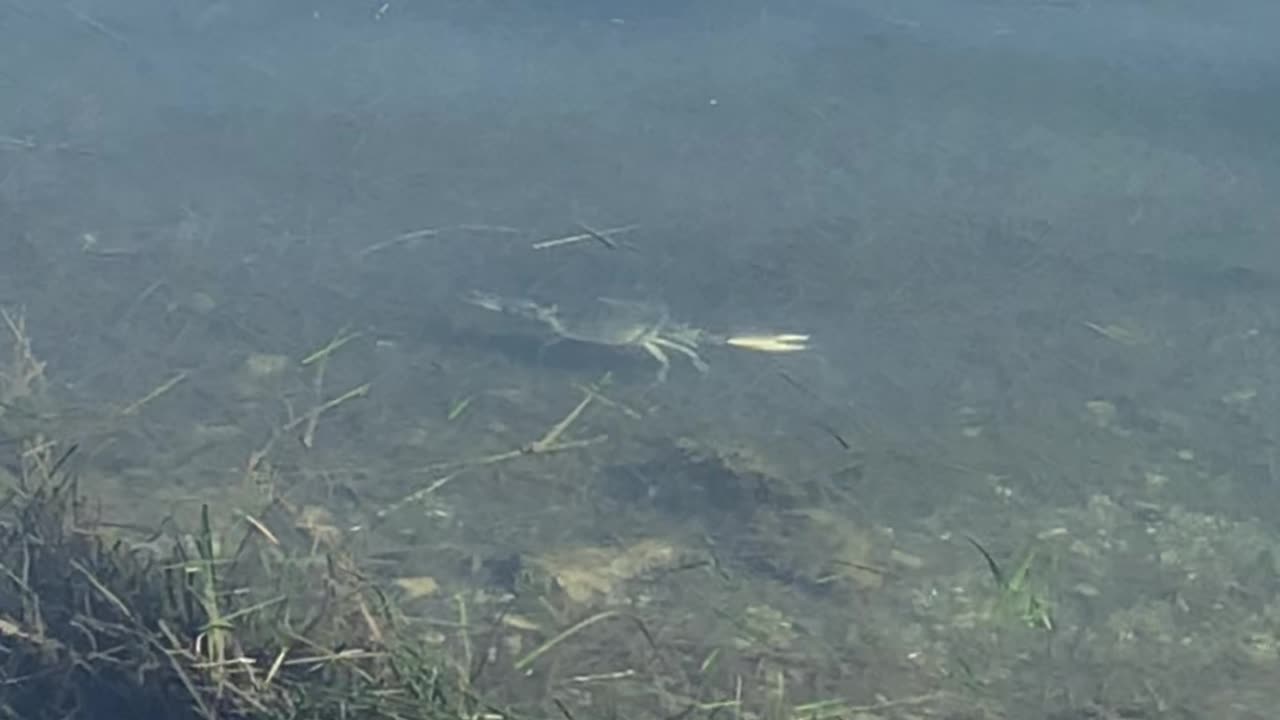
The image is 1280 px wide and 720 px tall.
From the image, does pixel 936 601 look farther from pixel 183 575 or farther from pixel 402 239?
pixel 402 239

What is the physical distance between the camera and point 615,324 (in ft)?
9.59

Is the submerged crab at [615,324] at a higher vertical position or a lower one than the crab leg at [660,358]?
lower

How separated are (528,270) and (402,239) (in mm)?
195

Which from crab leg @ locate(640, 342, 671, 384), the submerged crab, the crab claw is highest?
crab leg @ locate(640, 342, 671, 384)

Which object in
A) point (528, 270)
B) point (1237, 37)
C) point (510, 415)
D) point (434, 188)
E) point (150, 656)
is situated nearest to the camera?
point (150, 656)

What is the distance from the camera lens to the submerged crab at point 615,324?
2875 millimetres

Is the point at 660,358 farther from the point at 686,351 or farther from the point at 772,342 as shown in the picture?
the point at 772,342

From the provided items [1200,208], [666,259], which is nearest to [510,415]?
[666,259]

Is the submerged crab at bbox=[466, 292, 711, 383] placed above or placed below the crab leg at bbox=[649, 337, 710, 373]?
below

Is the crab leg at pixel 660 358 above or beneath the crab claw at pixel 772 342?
above

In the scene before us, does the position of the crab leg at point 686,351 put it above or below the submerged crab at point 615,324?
above

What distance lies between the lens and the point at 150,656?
6.84 feet

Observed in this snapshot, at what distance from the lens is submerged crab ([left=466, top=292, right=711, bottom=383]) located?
288cm

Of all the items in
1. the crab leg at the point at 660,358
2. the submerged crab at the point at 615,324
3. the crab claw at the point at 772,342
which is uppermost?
the crab leg at the point at 660,358
